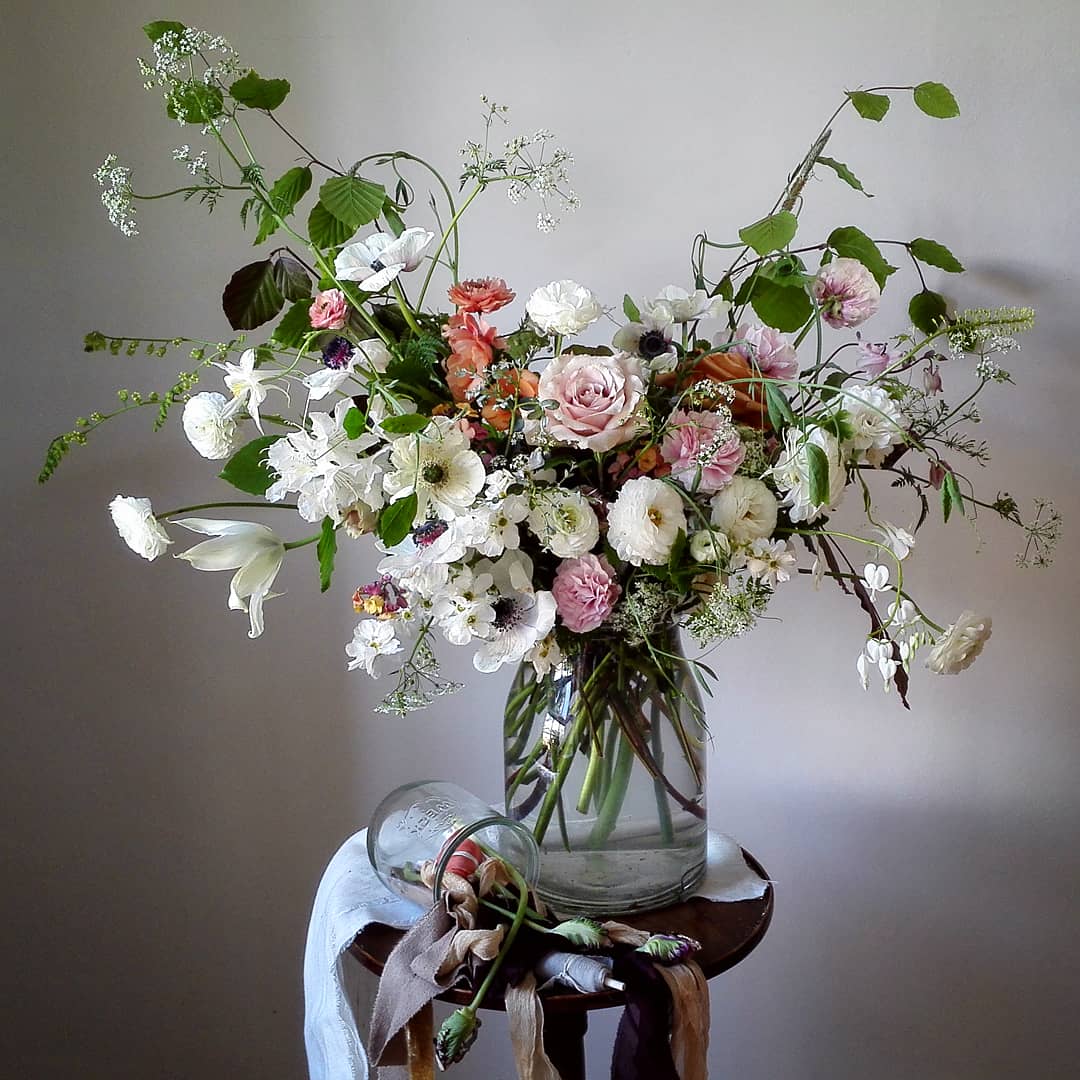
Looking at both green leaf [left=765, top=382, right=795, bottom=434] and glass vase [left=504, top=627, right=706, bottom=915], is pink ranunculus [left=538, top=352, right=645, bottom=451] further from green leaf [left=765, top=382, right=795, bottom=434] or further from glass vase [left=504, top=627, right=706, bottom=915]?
glass vase [left=504, top=627, right=706, bottom=915]

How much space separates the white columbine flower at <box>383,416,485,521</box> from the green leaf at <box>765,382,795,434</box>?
9.0 inches

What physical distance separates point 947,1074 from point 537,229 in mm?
1182

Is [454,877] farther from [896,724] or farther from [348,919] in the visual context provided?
[896,724]

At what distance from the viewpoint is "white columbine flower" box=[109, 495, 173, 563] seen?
2.84ft

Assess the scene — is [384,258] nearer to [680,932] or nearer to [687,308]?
[687,308]

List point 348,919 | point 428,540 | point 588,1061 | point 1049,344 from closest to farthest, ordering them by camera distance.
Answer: point 428,540
point 348,919
point 1049,344
point 588,1061

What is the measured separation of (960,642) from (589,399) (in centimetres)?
35

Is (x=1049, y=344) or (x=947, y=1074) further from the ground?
(x=1049, y=344)

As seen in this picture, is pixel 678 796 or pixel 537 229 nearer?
pixel 678 796

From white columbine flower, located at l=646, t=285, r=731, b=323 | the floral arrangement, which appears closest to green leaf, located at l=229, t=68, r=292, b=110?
the floral arrangement

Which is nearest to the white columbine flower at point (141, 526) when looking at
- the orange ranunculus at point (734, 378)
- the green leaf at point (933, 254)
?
the orange ranunculus at point (734, 378)

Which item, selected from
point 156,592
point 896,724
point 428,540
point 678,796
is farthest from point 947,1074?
point 156,592

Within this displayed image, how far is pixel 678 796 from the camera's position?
102 cm

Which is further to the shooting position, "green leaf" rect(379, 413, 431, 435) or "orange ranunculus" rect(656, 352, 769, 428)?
"orange ranunculus" rect(656, 352, 769, 428)
